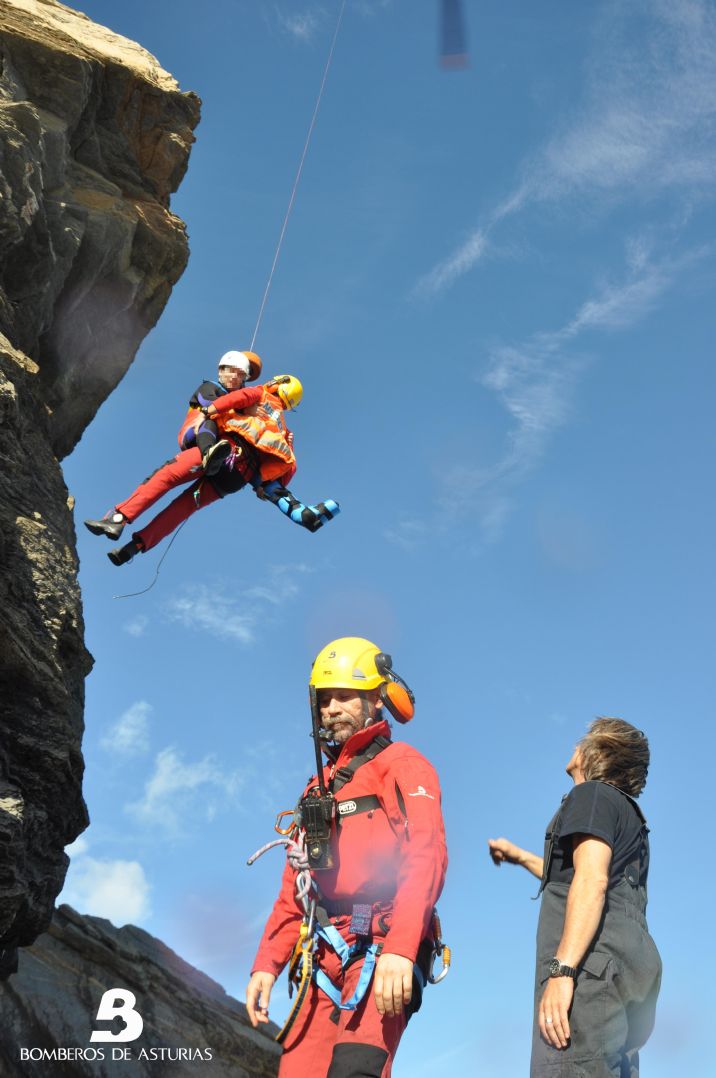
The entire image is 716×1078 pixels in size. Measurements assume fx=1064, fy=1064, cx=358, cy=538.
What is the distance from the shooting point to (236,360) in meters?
12.2

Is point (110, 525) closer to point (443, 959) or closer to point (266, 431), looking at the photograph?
point (266, 431)

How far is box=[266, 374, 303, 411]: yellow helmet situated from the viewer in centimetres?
1266

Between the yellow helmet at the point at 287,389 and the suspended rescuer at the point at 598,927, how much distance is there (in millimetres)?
7897

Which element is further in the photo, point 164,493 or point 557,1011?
point 164,493

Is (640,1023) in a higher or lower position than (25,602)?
lower

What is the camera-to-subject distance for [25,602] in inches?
358

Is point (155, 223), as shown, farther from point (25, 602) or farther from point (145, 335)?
point (25, 602)

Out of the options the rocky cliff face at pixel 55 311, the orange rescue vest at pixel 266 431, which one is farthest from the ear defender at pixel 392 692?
the orange rescue vest at pixel 266 431

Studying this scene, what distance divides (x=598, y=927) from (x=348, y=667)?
2470mm

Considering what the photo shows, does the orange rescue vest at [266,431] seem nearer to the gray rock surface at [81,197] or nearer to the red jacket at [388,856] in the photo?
the gray rock surface at [81,197]

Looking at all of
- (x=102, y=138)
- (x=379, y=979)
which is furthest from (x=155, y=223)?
(x=379, y=979)

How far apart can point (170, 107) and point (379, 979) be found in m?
12.6

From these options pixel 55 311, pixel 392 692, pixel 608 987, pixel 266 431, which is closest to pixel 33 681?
pixel 392 692

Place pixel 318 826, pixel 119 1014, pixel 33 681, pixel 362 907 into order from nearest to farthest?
pixel 362 907 < pixel 318 826 < pixel 33 681 < pixel 119 1014
